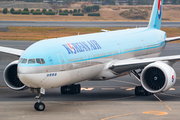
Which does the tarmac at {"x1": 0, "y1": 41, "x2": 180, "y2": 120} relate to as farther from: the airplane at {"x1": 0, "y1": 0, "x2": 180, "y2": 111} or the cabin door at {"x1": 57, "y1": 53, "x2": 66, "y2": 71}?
the cabin door at {"x1": 57, "y1": 53, "x2": 66, "y2": 71}

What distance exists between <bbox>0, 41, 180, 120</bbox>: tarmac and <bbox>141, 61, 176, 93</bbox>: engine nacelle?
1.22 meters

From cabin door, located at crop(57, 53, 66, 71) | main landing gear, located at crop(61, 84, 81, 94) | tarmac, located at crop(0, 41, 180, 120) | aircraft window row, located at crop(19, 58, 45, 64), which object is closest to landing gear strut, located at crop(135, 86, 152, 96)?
tarmac, located at crop(0, 41, 180, 120)

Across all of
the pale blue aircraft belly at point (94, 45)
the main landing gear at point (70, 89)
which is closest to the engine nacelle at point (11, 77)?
the main landing gear at point (70, 89)

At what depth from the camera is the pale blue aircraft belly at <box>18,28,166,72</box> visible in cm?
2002

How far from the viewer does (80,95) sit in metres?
25.8

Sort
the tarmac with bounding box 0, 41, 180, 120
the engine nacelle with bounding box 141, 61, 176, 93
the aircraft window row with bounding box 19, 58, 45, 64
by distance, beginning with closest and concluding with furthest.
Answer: the aircraft window row with bounding box 19, 58, 45, 64 → the tarmac with bounding box 0, 41, 180, 120 → the engine nacelle with bounding box 141, 61, 176, 93

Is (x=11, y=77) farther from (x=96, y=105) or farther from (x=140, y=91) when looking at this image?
(x=140, y=91)

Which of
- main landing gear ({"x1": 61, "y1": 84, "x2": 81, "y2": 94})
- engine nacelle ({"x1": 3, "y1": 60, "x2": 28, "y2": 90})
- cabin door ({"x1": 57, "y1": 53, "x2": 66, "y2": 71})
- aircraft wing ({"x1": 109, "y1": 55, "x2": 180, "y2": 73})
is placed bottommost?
main landing gear ({"x1": 61, "y1": 84, "x2": 81, "y2": 94})

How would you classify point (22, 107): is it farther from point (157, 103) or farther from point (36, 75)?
Result: point (157, 103)

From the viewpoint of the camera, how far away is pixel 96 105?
22453 millimetres

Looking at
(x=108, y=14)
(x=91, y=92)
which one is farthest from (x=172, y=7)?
(x=91, y=92)

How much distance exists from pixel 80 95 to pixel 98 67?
10.9ft

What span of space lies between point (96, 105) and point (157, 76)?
5.18m

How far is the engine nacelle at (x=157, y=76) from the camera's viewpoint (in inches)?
897
